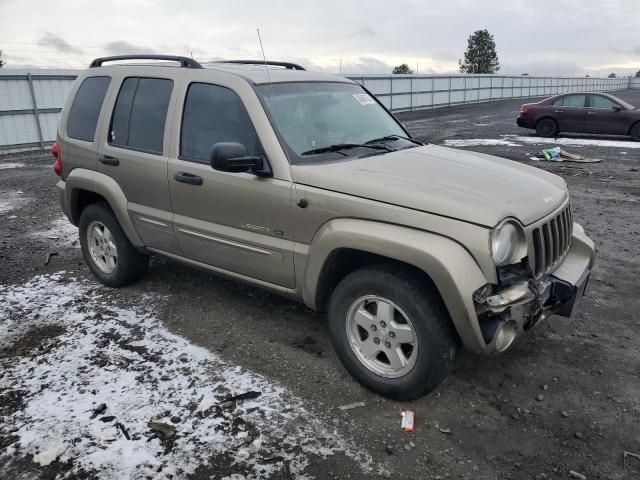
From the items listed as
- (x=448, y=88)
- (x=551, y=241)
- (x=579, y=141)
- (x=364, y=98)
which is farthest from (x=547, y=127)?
(x=448, y=88)

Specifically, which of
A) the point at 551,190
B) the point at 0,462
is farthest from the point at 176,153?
the point at 551,190

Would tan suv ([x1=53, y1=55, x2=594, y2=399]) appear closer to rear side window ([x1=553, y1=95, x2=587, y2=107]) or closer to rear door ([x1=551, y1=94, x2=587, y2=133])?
rear door ([x1=551, y1=94, x2=587, y2=133])

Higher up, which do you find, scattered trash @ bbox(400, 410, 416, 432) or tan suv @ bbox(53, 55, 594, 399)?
tan suv @ bbox(53, 55, 594, 399)

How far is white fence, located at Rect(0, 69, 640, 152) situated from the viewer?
51.6 feet

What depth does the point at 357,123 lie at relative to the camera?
4020 mm

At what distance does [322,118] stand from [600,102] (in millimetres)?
14871

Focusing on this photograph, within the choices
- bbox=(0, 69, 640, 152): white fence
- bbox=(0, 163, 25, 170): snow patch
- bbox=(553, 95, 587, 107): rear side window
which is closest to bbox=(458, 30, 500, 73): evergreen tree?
bbox=(0, 69, 640, 152): white fence

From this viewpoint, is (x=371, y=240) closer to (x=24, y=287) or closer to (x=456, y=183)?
(x=456, y=183)

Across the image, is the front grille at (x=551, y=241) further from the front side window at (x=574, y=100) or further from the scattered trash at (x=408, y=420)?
the front side window at (x=574, y=100)

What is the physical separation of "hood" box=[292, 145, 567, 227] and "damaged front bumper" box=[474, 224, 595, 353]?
381 millimetres

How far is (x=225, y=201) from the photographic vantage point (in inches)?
147

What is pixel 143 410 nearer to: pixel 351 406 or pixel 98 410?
pixel 98 410

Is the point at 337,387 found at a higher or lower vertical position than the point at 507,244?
lower

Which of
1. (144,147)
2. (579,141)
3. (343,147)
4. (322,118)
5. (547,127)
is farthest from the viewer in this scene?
(547,127)
